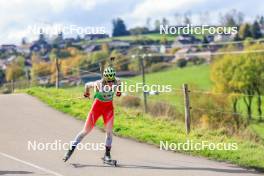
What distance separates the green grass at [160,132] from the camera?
1245 centimetres

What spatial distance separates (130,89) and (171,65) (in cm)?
7742

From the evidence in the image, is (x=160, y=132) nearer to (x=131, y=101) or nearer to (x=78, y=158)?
(x=78, y=158)

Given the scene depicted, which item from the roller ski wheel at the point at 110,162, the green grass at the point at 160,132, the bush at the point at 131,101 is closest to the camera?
the roller ski wheel at the point at 110,162

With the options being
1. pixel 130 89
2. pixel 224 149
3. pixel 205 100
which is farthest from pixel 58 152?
pixel 205 100

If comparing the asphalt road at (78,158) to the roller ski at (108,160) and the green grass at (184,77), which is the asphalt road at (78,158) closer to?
the roller ski at (108,160)

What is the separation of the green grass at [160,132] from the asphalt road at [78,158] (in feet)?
1.34

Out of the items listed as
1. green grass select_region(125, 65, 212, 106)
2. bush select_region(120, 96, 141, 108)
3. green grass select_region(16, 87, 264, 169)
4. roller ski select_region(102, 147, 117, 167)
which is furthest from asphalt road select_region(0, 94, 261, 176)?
green grass select_region(125, 65, 212, 106)

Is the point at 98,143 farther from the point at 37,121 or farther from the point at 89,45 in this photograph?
the point at 89,45

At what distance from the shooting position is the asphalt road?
1096 cm

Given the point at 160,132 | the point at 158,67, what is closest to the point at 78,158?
the point at 160,132

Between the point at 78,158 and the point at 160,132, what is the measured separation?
3.95 metres

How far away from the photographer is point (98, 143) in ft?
46.9

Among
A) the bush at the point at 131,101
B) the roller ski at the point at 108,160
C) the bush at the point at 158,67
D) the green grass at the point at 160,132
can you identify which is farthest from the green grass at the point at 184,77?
the roller ski at the point at 108,160

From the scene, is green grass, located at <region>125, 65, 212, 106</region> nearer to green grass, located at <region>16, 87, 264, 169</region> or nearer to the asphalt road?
green grass, located at <region>16, 87, 264, 169</region>
